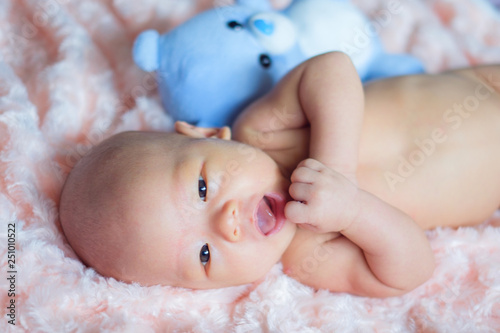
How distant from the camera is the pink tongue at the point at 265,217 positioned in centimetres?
Answer: 109

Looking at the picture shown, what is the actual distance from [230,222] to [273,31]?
62cm

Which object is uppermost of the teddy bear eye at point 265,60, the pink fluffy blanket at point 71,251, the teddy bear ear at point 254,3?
the teddy bear ear at point 254,3

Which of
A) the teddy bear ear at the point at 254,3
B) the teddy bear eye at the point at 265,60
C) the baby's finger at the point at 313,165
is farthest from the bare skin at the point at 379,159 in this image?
the teddy bear ear at the point at 254,3

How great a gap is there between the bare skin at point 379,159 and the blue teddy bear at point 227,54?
0.10 m

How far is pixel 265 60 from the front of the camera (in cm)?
137

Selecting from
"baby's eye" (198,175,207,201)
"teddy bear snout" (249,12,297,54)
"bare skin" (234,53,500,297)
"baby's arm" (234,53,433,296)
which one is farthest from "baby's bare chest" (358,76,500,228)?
"baby's eye" (198,175,207,201)

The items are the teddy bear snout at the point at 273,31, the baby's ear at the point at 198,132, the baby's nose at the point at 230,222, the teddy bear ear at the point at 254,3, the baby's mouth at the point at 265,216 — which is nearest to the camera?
the baby's nose at the point at 230,222

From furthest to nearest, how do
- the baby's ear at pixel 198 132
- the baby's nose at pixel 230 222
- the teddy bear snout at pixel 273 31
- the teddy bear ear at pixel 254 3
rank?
the teddy bear ear at pixel 254 3 → the teddy bear snout at pixel 273 31 → the baby's ear at pixel 198 132 → the baby's nose at pixel 230 222

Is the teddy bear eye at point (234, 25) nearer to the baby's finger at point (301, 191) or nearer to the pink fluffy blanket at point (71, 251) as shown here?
the pink fluffy blanket at point (71, 251)

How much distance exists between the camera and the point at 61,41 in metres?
1.56

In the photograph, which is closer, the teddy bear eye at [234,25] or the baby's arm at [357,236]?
the baby's arm at [357,236]

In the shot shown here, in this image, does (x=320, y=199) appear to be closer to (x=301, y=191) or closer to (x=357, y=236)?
(x=301, y=191)

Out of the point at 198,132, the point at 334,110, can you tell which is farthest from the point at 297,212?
the point at 198,132

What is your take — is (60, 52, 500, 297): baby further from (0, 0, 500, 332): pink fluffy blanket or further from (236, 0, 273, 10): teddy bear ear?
(236, 0, 273, 10): teddy bear ear
